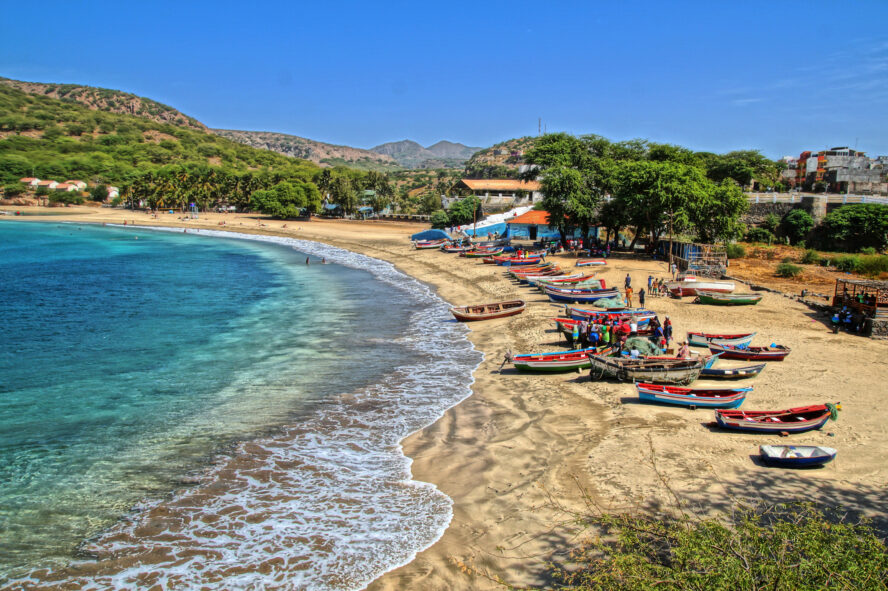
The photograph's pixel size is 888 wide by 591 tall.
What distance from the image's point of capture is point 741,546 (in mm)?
Result: 6809

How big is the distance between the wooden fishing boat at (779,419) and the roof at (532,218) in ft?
144

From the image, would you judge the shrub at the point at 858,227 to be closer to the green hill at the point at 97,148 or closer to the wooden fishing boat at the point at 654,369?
the wooden fishing boat at the point at 654,369

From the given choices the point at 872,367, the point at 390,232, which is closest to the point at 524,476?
the point at 872,367

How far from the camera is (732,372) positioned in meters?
18.2

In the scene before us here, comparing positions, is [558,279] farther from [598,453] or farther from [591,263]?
[598,453]

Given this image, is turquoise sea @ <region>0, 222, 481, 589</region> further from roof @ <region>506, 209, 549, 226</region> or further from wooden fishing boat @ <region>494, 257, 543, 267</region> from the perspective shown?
roof @ <region>506, 209, 549, 226</region>

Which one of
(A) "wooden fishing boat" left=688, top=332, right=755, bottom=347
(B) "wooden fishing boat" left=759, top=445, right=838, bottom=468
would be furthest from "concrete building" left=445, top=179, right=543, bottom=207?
(B) "wooden fishing boat" left=759, top=445, right=838, bottom=468

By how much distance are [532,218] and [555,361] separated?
4071 centimetres

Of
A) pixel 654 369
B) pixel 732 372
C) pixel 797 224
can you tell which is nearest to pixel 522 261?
pixel 732 372

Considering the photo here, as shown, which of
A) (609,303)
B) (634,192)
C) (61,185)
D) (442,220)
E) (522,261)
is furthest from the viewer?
(61,185)

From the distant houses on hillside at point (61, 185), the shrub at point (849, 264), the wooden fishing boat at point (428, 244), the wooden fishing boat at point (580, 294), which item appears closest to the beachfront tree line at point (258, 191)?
the distant houses on hillside at point (61, 185)

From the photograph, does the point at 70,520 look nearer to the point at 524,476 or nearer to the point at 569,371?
the point at 524,476

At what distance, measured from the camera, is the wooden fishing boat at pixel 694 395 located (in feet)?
51.1

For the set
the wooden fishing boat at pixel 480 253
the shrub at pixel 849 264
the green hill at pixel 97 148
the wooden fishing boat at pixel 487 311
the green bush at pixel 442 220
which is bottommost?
the wooden fishing boat at pixel 487 311
